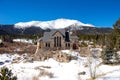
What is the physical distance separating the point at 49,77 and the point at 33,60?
57.9 feet

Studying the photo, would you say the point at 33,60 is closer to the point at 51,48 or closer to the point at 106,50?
the point at 51,48

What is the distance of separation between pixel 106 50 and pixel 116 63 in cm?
262

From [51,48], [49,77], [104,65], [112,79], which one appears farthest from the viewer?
[51,48]

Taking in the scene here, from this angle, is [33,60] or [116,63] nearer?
[116,63]

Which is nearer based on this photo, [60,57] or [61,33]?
[60,57]

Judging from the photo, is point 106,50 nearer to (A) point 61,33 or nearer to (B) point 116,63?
(B) point 116,63

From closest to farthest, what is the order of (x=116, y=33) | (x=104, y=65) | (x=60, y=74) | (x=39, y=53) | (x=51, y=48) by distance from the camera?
(x=60, y=74) → (x=104, y=65) → (x=116, y=33) → (x=39, y=53) → (x=51, y=48)

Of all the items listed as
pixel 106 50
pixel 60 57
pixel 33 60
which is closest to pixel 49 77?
pixel 106 50

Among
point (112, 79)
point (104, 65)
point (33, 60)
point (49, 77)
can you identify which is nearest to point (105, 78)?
point (112, 79)

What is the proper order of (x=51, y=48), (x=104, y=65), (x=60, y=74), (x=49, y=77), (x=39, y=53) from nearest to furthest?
(x=49, y=77) → (x=60, y=74) → (x=104, y=65) → (x=39, y=53) → (x=51, y=48)

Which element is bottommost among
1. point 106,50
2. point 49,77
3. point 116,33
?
point 49,77

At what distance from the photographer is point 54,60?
4591 centimetres

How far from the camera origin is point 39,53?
167 ft

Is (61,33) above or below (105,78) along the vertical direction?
above
